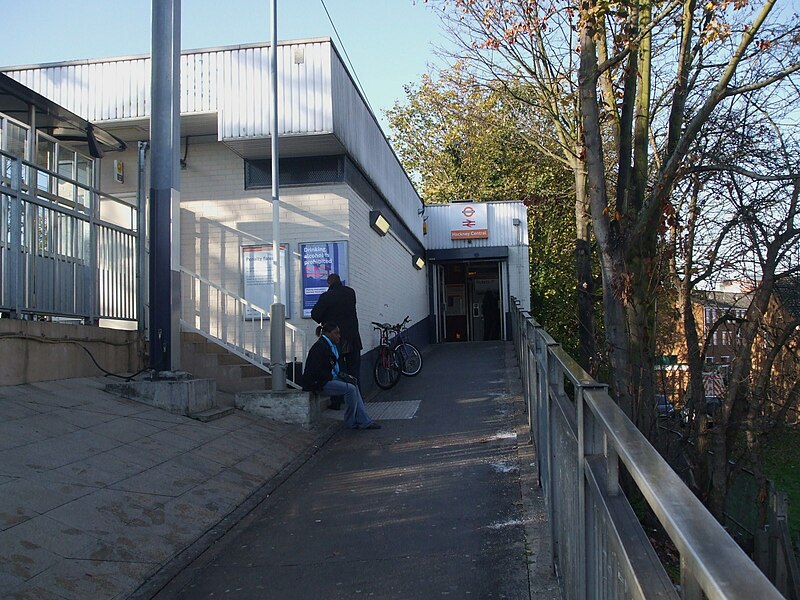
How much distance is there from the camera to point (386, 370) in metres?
13.1

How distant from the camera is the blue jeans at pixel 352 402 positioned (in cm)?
962

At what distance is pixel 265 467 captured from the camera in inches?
297

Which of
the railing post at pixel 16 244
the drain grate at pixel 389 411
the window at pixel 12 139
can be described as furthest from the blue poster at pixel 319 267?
the railing post at pixel 16 244

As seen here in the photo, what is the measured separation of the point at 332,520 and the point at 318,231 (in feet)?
20.5

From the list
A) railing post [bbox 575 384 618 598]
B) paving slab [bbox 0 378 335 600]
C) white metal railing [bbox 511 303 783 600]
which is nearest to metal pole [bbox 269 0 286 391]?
paving slab [bbox 0 378 335 600]

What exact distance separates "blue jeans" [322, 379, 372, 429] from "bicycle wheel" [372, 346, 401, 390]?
10.5 feet

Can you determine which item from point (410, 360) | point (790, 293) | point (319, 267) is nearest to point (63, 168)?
point (319, 267)

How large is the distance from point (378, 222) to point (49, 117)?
5770mm

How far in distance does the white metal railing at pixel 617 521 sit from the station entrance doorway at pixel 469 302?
72.8 feet

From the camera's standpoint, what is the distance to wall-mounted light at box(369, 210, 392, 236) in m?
13.4

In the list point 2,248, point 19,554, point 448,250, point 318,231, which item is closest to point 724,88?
point 318,231

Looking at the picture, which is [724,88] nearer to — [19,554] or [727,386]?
[727,386]

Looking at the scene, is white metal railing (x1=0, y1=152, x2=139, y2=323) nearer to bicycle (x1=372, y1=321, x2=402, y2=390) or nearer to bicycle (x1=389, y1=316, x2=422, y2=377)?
bicycle (x1=372, y1=321, x2=402, y2=390)

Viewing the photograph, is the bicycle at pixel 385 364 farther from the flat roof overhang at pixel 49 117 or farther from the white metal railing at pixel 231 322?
the flat roof overhang at pixel 49 117
